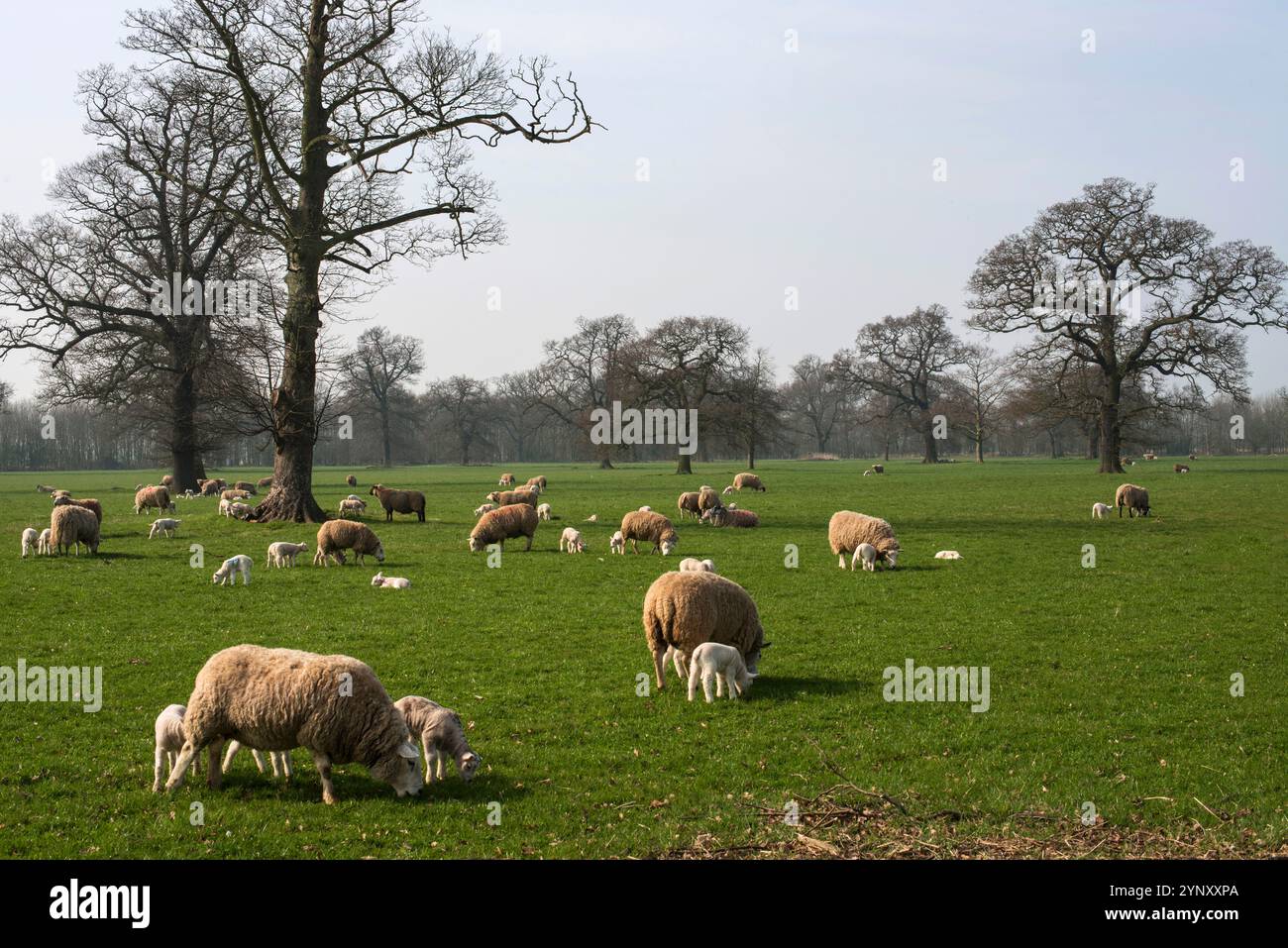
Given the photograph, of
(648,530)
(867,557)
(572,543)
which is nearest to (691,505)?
(648,530)

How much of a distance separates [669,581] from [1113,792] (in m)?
5.45

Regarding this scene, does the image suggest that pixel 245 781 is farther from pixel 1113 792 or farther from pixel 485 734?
pixel 1113 792

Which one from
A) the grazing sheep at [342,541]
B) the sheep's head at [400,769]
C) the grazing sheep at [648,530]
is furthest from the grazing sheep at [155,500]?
the sheep's head at [400,769]

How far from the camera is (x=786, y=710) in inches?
431

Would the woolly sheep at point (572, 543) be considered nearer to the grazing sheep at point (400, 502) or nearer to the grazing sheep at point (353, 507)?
the grazing sheep at point (400, 502)

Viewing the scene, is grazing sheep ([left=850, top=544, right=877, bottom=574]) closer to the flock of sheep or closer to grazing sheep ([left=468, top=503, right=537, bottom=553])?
the flock of sheep

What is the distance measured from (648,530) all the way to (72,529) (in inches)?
554

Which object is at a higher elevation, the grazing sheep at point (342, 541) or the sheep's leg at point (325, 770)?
the grazing sheep at point (342, 541)

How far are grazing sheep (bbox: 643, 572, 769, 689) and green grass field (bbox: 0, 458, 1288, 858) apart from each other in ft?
2.01

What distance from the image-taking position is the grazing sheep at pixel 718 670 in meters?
11.3

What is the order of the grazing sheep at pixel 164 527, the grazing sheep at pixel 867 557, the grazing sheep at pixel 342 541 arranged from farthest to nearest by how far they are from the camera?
the grazing sheep at pixel 164 527
the grazing sheep at pixel 342 541
the grazing sheep at pixel 867 557

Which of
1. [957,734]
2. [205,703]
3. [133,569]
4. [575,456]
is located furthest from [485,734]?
[575,456]

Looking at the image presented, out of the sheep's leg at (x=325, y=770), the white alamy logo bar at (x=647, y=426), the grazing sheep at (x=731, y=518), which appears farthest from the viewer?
the white alamy logo bar at (x=647, y=426)

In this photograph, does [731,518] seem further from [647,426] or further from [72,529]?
[647,426]
